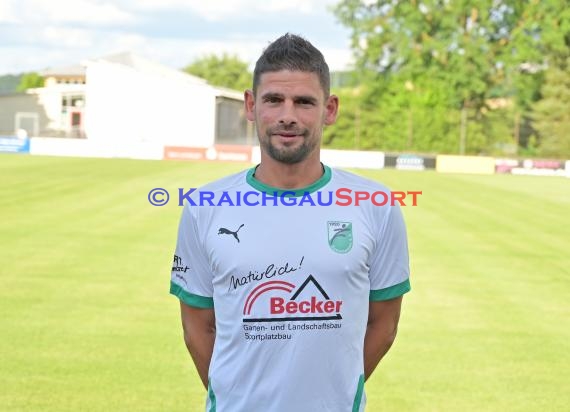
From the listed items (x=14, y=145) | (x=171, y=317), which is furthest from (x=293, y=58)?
(x=14, y=145)

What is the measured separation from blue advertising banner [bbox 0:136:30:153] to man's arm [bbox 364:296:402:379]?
51.6 metres

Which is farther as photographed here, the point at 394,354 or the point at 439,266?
the point at 439,266

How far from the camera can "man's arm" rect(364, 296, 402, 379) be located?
3859mm

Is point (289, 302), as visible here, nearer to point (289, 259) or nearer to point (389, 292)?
point (289, 259)

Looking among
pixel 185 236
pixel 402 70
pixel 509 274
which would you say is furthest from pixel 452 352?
pixel 402 70

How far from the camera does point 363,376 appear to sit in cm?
364

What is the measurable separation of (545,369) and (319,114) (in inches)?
252

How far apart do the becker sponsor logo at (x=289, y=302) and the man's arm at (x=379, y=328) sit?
45 centimetres

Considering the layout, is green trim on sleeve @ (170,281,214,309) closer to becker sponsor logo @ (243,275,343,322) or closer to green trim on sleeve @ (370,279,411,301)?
becker sponsor logo @ (243,275,343,322)

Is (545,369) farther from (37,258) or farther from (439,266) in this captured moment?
(37,258)

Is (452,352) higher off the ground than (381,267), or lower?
lower

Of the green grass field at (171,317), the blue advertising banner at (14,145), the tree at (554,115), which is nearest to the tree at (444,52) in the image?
the tree at (554,115)

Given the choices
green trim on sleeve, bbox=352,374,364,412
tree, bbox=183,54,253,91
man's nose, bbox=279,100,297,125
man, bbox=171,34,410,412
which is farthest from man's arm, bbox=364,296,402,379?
tree, bbox=183,54,253,91

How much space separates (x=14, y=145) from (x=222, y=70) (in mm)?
65707
